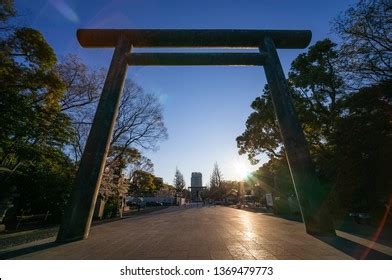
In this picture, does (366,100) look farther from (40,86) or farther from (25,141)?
(25,141)

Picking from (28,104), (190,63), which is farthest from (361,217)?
(28,104)

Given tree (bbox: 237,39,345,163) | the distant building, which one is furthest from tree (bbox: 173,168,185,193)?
tree (bbox: 237,39,345,163)

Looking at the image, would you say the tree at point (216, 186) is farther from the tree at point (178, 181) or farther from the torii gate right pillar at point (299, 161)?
the torii gate right pillar at point (299, 161)

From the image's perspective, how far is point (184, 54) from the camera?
9031 mm

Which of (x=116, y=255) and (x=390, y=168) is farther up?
(x=390, y=168)

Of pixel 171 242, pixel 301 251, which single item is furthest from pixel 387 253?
pixel 171 242

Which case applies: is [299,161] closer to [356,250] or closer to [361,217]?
[356,250]

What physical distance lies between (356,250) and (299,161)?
2.59 m

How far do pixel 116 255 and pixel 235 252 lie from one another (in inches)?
87.0

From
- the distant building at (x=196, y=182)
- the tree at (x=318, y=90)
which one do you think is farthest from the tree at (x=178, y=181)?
the tree at (x=318, y=90)

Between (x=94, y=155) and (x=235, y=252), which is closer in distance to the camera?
(x=235, y=252)

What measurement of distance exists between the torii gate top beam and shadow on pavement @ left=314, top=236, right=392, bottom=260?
6.19 meters

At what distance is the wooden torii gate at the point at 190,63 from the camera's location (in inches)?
278

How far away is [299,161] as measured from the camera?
7.43 metres
